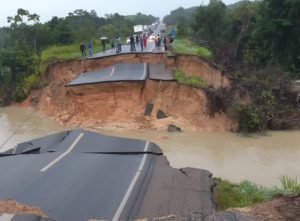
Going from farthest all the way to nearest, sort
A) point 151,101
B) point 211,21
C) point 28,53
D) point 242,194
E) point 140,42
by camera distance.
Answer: point 211,21 < point 28,53 < point 140,42 < point 151,101 < point 242,194

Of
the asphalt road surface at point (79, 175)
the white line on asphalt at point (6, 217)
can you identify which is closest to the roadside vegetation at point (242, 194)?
the asphalt road surface at point (79, 175)

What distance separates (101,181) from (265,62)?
2103 cm

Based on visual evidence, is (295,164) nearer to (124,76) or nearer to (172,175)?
(172,175)

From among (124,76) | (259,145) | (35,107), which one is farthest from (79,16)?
(259,145)

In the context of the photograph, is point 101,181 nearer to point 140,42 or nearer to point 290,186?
point 290,186

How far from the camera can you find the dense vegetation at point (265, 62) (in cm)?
1984

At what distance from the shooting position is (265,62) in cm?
2755

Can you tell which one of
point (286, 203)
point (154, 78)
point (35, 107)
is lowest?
point (35, 107)

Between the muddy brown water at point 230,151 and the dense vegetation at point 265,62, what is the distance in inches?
44.1

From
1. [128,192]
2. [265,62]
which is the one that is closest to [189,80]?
[265,62]

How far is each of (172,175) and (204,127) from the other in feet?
33.6

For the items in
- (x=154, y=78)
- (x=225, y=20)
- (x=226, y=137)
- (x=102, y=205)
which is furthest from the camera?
(x=225, y=20)

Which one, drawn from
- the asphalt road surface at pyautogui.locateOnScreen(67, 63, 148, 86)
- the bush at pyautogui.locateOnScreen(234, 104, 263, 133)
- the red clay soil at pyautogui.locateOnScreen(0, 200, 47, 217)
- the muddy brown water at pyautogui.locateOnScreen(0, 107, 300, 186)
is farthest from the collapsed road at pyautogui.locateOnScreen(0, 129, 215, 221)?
the asphalt road surface at pyautogui.locateOnScreen(67, 63, 148, 86)

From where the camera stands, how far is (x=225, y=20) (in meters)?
37.9
